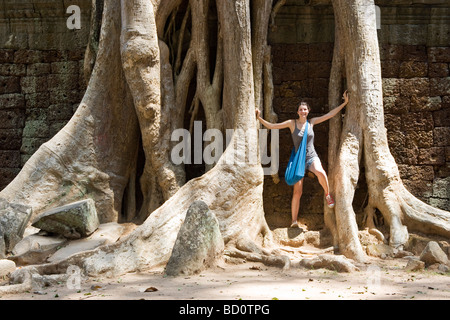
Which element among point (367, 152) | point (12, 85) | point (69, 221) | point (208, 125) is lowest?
point (69, 221)

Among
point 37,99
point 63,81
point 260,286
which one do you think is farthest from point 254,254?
point 37,99

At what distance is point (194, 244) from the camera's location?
361 cm

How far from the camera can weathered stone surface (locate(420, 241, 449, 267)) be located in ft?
12.5

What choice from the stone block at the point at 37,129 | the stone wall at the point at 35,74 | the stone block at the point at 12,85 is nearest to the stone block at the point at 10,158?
the stone wall at the point at 35,74

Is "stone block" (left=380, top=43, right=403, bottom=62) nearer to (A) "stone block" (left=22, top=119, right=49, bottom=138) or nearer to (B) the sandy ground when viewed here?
(B) the sandy ground

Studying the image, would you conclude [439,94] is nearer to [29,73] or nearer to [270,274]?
[270,274]

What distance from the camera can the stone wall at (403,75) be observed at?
5.74 m

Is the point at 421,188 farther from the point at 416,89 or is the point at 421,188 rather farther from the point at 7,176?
the point at 7,176

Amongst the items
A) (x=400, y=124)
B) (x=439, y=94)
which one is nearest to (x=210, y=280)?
(x=400, y=124)

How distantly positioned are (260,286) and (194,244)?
609 millimetres

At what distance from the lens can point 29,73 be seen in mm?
6352

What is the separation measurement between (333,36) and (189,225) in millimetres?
3155
